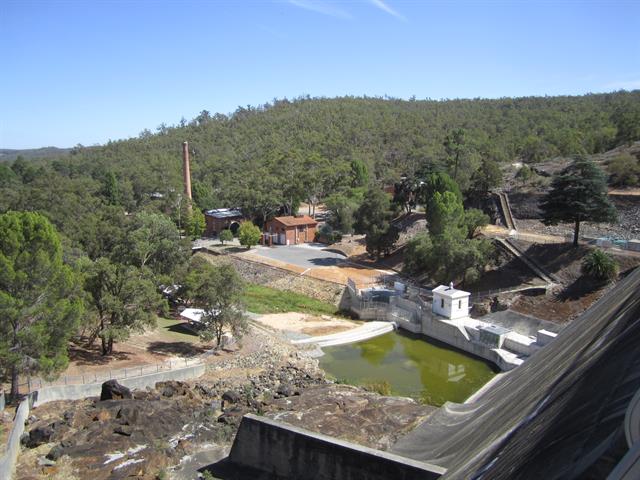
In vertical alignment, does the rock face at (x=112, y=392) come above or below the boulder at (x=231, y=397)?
above

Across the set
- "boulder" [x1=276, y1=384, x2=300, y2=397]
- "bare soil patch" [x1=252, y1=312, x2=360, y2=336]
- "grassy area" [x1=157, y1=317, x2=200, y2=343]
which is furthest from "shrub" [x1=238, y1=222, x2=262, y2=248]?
"boulder" [x1=276, y1=384, x2=300, y2=397]

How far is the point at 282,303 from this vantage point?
1239 inches

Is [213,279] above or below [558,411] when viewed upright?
below

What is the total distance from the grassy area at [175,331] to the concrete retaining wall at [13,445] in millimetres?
8900

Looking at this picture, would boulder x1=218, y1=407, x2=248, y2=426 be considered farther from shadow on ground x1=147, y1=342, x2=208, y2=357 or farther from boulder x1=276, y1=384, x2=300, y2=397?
shadow on ground x1=147, y1=342, x2=208, y2=357

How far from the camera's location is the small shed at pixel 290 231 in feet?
145

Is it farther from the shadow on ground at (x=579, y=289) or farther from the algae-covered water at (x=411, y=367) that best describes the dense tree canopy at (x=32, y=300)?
the shadow on ground at (x=579, y=289)

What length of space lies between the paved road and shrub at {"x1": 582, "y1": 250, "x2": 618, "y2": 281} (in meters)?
17.1

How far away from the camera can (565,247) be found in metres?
29.0

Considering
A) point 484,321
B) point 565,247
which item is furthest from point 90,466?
point 565,247

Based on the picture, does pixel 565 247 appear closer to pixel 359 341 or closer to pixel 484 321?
pixel 484 321

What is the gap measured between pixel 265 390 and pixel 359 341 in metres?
8.18

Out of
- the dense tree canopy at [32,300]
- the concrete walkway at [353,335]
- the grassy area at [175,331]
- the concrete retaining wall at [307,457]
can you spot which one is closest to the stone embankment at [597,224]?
the concrete walkway at [353,335]

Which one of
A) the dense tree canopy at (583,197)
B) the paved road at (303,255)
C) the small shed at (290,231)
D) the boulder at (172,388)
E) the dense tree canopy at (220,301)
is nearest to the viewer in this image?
the boulder at (172,388)
